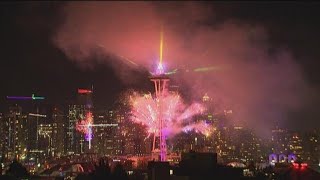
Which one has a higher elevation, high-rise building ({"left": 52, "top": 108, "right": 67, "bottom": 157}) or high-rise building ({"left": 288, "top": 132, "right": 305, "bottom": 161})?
high-rise building ({"left": 52, "top": 108, "right": 67, "bottom": 157})

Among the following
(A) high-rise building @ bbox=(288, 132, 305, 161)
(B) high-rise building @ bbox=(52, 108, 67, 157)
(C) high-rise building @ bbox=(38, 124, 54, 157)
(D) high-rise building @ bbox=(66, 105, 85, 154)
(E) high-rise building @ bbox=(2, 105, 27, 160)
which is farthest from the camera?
(D) high-rise building @ bbox=(66, 105, 85, 154)

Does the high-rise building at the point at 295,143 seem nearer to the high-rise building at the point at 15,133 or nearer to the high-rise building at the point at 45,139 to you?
the high-rise building at the point at 45,139

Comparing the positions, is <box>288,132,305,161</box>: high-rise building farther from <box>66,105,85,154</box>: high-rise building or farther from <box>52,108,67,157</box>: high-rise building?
<box>52,108,67,157</box>: high-rise building

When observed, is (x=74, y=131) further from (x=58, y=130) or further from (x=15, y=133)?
(x=15, y=133)

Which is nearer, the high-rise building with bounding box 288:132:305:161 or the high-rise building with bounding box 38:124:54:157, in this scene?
the high-rise building with bounding box 38:124:54:157

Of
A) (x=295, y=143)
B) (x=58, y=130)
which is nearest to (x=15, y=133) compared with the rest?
(x=58, y=130)

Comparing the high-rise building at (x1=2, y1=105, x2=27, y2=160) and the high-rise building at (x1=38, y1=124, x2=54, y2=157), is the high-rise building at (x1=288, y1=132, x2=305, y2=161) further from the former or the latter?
the high-rise building at (x1=2, y1=105, x2=27, y2=160)

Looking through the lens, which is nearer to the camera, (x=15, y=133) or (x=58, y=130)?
(x=15, y=133)

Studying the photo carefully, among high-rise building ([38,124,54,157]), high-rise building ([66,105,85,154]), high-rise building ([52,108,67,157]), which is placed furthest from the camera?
high-rise building ([66,105,85,154])

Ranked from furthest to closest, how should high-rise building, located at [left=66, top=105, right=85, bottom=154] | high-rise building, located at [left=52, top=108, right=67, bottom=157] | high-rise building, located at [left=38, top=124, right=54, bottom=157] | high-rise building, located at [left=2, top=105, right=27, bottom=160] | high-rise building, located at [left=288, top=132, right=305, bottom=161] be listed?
high-rise building, located at [left=66, top=105, right=85, bottom=154], high-rise building, located at [left=52, top=108, right=67, bottom=157], high-rise building, located at [left=288, top=132, right=305, bottom=161], high-rise building, located at [left=38, top=124, right=54, bottom=157], high-rise building, located at [left=2, top=105, right=27, bottom=160]

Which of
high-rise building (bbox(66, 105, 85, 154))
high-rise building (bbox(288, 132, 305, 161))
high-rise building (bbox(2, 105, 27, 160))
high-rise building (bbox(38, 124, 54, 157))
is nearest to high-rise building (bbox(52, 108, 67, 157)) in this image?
high-rise building (bbox(38, 124, 54, 157))

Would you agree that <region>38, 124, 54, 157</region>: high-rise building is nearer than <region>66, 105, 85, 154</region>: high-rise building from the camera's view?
Yes

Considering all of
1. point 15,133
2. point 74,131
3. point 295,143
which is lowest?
point 295,143
